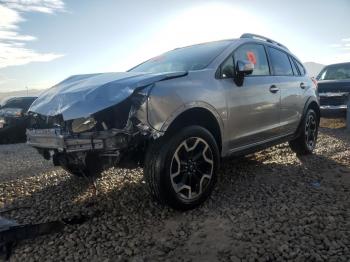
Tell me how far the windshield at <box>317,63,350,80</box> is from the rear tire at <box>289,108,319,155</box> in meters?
5.88

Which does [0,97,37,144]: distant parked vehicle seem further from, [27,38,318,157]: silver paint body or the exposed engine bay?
the exposed engine bay

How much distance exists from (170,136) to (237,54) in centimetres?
160

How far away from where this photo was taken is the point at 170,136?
11.6 ft

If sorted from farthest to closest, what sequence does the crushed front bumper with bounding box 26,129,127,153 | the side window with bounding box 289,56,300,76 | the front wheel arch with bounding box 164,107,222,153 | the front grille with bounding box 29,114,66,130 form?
the side window with bounding box 289,56,300,76
the front wheel arch with bounding box 164,107,222,153
the front grille with bounding box 29,114,66,130
the crushed front bumper with bounding box 26,129,127,153

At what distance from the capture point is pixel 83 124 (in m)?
3.39

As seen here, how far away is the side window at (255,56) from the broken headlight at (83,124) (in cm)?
196

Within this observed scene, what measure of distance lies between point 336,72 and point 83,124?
10.6m

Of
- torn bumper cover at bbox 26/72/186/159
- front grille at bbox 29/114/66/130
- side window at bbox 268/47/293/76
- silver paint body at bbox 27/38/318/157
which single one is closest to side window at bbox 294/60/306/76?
side window at bbox 268/47/293/76

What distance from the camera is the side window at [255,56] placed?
180 inches

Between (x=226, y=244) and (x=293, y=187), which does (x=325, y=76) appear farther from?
(x=226, y=244)

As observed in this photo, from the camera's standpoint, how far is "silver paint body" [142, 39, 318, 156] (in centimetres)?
347

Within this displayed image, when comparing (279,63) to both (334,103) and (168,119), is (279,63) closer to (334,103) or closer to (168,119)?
(168,119)

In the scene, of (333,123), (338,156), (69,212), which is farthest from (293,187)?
(333,123)

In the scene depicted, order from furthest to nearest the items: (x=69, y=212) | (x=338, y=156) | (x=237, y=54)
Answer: (x=338, y=156) < (x=237, y=54) < (x=69, y=212)
